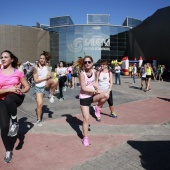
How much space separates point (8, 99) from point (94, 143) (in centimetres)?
195

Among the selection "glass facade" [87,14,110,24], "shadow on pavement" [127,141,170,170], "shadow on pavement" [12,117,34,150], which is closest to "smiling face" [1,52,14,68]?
"shadow on pavement" [12,117,34,150]

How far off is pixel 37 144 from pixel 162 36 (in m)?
26.1

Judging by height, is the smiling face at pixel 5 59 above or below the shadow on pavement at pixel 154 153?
above

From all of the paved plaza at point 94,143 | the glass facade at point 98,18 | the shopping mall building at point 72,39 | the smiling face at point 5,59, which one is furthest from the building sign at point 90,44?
the smiling face at point 5,59

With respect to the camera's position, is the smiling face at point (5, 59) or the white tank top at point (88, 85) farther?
the white tank top at point (88, 85)

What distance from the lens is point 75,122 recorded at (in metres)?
5.86

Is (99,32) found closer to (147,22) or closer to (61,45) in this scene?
(61,45)

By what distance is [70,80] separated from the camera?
14359 millimetres

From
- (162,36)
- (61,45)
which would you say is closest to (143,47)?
(162,36)

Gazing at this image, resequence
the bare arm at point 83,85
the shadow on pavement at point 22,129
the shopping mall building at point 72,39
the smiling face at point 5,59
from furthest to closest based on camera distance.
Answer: the shopping mall building at point 72,39, the shadow on pavement at point 22,129, the bare arm at point 83,85, the smiling face at point 5,59

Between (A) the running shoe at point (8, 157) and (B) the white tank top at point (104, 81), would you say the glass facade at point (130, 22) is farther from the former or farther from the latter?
(A) the running shoe at point (8, 157)

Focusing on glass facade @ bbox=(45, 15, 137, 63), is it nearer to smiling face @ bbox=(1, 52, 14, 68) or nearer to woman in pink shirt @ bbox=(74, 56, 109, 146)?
woman in pink shirt @ bbox=(74, 56, 109, 146)

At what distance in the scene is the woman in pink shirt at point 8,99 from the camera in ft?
11.3

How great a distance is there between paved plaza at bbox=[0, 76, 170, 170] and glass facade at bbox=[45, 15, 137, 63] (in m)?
37.4
